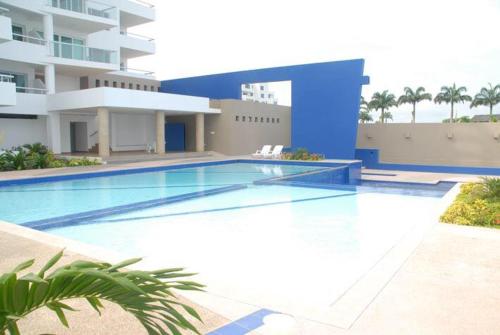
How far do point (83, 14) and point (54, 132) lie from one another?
683 centimetres

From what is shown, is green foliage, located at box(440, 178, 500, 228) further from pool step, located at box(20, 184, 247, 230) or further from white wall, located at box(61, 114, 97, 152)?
white wall, located at box(61, 114, 97, 152)

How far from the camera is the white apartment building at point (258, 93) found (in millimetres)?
86938

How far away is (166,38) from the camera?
1300 inches

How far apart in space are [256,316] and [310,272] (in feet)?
7.56

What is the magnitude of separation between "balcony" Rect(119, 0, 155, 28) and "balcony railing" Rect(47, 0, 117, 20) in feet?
7.66

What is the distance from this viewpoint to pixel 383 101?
5353 centimetres

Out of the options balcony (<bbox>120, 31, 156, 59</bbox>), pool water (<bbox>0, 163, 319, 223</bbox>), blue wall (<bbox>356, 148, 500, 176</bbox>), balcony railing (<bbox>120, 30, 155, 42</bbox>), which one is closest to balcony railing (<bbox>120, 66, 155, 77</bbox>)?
balcony (<bbox>120, 31, 156, 59</bbox>)

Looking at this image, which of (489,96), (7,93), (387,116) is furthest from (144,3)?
(489,96)

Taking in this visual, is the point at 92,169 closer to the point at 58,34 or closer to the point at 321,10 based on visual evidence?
the point at 321,10

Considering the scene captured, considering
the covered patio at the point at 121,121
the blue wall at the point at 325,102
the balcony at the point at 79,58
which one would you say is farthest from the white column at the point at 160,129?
the blue wall at the point at 325,102

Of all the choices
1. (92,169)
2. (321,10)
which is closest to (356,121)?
(321,10)

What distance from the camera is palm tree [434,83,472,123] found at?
51.0m

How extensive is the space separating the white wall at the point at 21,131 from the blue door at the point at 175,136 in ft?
27.0

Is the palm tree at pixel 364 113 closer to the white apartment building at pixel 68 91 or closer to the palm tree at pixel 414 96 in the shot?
the palm tree at pixel 414 96
